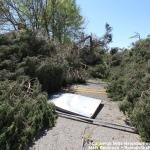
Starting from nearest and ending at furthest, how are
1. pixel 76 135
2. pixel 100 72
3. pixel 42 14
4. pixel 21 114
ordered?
1. pixel 21 114
2. pixel 76 135
3. pixel 100 72
4. pixel 42 14

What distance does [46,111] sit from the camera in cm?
880

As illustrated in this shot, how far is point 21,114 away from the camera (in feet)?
26.1

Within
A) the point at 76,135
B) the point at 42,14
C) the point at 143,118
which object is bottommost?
the point at 76,135

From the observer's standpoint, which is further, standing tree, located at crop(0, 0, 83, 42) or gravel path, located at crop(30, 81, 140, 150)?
standing tree, located at crop(0, 0, 83, 42)

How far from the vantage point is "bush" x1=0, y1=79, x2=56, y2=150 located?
7289mm

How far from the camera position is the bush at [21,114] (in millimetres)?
7289

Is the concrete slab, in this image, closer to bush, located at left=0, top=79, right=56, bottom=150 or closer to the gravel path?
the gravel path

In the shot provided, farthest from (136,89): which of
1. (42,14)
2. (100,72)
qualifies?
(42,14)

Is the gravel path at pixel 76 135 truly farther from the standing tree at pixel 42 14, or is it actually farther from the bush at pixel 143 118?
the standing tree at pixel 42 14

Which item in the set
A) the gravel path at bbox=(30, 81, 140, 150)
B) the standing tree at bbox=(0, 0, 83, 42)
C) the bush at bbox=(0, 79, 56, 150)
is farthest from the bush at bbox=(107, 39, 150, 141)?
the standing tree at bbox=(0, 0, 83, 42)

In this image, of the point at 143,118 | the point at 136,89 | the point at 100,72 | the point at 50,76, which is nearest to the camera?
the point at 143,118

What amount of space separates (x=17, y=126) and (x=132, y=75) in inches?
196

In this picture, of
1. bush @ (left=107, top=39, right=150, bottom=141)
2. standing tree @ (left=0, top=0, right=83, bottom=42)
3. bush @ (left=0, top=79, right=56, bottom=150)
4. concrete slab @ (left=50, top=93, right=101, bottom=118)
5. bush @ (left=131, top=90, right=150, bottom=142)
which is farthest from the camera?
standing tree @ (left=0, top=0, right=83, bottom=42)

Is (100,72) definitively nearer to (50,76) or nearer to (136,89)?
(50,76)
